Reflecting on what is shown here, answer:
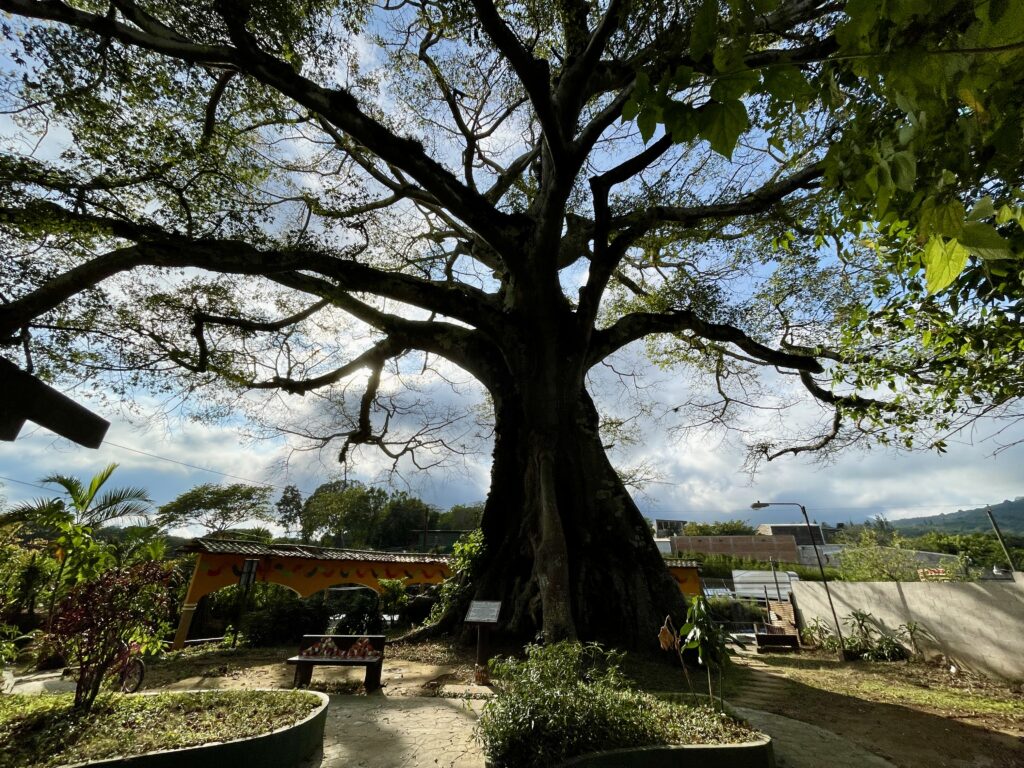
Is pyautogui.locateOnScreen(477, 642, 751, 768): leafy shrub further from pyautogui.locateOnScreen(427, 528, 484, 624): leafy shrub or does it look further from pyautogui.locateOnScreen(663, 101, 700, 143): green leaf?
pyautogui.locateOnScreen(427, 528, 484, 624): leafy shrub

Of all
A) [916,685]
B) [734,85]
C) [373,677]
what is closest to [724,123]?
[734,85]

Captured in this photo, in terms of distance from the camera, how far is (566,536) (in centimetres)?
746

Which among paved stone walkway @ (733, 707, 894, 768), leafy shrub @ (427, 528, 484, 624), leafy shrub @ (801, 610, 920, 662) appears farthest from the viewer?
leafy shrub @ (801, 610, 920, 662)

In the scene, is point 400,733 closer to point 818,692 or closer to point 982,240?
point 982,240

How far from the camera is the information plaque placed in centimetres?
579

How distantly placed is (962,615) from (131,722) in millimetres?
10411

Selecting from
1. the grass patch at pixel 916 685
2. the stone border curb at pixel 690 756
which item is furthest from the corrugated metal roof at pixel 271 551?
the stone border curb at pixel 690 756

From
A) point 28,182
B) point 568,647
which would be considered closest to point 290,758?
point 568,647

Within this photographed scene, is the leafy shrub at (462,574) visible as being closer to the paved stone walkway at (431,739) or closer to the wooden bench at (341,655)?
the wooden bench at (341,655)

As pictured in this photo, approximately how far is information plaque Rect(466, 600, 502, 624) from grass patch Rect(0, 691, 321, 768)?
209 centimetres

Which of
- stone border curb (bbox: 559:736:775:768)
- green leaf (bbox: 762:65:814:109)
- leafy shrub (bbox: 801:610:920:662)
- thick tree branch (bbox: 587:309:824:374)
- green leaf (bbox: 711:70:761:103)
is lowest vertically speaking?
stone border curb (bbox: 559:736:775:768)

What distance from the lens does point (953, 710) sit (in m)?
5.30

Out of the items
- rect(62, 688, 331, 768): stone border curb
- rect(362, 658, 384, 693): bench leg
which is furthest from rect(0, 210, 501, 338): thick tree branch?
rect(362, 658, 384, 693): bench leg

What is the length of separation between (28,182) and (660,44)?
723cm
